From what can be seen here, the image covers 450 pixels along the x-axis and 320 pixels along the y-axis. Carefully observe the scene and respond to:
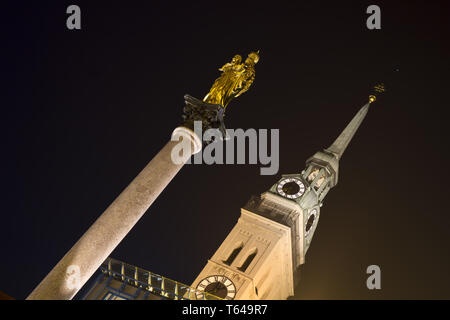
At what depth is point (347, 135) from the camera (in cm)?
7112

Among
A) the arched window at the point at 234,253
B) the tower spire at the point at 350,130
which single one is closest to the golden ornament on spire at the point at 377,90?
the tower spire at the point at 350,130

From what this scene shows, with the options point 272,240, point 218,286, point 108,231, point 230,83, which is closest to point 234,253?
point 272,240

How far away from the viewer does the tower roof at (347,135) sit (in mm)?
68225

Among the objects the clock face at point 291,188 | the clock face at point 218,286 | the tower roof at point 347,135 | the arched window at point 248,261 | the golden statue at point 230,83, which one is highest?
the tower roof at point 347,135

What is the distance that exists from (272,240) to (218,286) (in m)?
8.80

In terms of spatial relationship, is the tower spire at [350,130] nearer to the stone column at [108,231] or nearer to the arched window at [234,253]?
the arched window at [234,253]

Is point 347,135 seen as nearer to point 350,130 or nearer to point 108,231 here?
point 350,130

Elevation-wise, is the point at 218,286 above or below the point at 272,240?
below

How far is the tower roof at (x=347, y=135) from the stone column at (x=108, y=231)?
150ft

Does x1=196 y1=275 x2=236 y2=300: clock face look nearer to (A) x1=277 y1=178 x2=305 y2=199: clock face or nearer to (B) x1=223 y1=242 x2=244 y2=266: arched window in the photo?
(B) x1=223 y1=242 x2=244 y2=266: arched window

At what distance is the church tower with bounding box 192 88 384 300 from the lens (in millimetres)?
49312
